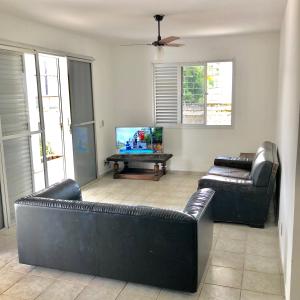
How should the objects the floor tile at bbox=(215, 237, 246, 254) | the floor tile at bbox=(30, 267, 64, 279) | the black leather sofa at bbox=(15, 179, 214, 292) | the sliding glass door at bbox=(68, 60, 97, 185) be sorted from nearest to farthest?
the black leather sofa at bbox=(15, 179, 214, 292) → the floor tile at bbox=(30, 267, 64, 279) → the floor tile at bbox=(215, 237, 246, 254) → the sliding glass door at bbox=(68, 60, 97, 185)

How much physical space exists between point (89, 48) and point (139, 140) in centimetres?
181

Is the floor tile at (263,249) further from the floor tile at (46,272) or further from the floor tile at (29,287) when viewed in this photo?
the floor tile at (29,287)

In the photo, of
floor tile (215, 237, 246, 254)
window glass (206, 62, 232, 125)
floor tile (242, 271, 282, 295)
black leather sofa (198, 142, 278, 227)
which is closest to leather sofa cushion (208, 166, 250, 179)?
black leather sofa (198, 142, 278, 227)

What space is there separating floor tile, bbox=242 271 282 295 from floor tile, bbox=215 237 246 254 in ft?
1.45

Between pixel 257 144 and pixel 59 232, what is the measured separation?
4.26 metres

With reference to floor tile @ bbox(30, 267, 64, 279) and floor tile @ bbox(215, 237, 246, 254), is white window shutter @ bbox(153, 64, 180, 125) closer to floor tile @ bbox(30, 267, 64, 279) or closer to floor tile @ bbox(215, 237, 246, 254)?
floor tile @ bbox(215, 237, 246, 254)

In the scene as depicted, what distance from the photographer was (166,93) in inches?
249

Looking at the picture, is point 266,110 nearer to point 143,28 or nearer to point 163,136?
point 163,136

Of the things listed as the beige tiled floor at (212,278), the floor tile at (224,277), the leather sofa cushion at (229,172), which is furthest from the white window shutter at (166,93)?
the floor tile at (224,277)

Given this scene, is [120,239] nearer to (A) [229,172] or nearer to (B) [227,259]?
(B) [227,259]

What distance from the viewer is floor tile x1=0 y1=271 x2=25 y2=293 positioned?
2.78m

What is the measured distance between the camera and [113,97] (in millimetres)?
6668

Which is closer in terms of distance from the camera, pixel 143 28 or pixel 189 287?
pixel 189 287

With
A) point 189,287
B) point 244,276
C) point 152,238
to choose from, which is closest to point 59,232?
point 152,238
